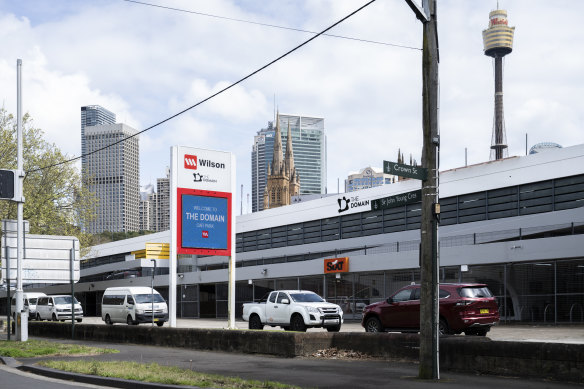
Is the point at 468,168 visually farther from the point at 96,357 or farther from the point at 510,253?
the point at 96,357

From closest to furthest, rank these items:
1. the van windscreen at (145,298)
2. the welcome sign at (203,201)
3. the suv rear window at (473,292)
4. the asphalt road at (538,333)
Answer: the asphalt road at (538,333), the suv rear window at (473,292), the welcome sign at (203,201), the van windscreen at (145,298)

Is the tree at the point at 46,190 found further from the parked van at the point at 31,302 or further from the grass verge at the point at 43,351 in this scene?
the grass verge at the point at 43,351

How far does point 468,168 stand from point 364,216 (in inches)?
402

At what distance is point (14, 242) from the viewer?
2462 centimetres

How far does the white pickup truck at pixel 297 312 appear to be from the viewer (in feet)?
80.2

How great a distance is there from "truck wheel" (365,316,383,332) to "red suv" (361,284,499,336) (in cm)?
3

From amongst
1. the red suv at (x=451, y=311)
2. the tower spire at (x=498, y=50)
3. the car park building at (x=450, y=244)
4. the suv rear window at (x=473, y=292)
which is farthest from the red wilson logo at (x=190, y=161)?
the tower spire at (x=498, y=50)

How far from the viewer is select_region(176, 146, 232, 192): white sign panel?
960 inches

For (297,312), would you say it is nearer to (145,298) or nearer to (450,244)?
(145,298)

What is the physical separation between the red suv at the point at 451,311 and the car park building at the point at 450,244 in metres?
8.90

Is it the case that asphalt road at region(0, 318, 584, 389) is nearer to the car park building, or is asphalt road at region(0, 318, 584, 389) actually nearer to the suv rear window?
the car park building

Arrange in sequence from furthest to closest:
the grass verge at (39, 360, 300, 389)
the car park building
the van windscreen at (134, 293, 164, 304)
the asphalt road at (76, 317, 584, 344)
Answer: the van windscreen at (134, 293, 164, 304) → the car park building → the asphalt road at (76, 317, 584, 344) → the grass verge at (39, 360, 300, 389)

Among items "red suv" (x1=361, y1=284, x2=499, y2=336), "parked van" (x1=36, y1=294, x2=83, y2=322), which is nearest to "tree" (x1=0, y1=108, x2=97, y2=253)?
"parked van" (x1=36, y1=294, x2=83, y2=322)

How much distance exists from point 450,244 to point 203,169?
70.9ft
